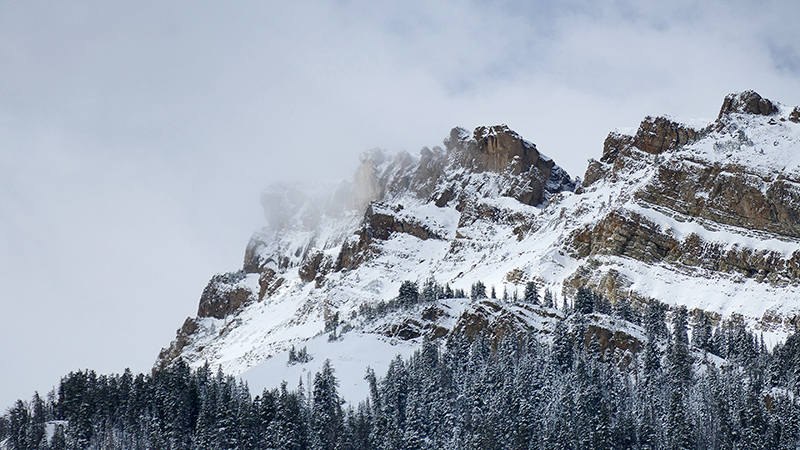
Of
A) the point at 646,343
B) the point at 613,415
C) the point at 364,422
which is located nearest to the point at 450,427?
the point at 364,422

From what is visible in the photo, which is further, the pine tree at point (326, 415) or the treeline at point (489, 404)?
the pine tree at point (326, 415)

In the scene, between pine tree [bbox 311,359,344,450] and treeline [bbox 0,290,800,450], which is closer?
treeline [bbox 0,290,800,450]

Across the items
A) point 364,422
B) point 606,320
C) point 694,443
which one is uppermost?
point 606,320

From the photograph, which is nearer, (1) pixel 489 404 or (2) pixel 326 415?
(2) pixel 326 415

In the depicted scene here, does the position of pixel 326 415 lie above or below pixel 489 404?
above

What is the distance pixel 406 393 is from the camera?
144 metres

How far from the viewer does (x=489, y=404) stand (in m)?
132

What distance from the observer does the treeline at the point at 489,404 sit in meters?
123

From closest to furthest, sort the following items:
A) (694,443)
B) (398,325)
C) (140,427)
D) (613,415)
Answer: (694,443), (613,415), (140,427), (398,325)

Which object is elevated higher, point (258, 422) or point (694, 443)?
point (258, 422)

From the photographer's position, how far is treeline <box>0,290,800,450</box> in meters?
123

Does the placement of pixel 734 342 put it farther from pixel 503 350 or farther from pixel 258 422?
pixel 258 422

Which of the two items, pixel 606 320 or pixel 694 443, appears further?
pixel 606 320

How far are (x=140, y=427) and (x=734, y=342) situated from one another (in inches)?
4230
